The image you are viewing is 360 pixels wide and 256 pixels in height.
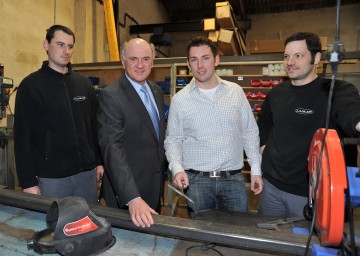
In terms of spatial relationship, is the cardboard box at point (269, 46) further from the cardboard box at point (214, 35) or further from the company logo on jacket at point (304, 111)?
the company logo on jacket at point (304, 111)

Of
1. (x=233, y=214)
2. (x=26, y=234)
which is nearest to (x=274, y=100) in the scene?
(x=233, y=214)

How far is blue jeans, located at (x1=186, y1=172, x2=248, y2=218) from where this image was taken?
5.36 feet

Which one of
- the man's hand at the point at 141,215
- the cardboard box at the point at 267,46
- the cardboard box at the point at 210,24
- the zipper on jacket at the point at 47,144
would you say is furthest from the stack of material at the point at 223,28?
the man's hand at the point at 141,215

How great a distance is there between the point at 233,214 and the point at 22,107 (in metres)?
1.41

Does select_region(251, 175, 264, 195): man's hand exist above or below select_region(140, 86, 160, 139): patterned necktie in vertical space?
below

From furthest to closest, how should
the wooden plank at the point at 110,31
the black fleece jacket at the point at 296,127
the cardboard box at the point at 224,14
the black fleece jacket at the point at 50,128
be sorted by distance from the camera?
the wooden plank at the point at 110,31, the cardboard box at the point at 224,14, the black fleece jacket at the point at 50,128, the black fleece jacket at the point at 296,127

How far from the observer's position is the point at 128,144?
59.4 inches

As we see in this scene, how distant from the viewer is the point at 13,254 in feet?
3.33

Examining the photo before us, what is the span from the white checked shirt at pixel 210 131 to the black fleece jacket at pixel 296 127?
6.1 inches

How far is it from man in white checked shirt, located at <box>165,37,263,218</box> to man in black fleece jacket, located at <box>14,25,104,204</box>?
0.66 metres

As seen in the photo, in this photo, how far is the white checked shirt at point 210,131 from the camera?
1623 millimetres

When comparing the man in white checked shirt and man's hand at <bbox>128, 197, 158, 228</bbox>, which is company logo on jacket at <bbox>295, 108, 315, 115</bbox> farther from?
man's hand at <bbox>128, 197, 158, 228</bbox>

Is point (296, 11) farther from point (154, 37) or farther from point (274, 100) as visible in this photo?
point (274, 100)

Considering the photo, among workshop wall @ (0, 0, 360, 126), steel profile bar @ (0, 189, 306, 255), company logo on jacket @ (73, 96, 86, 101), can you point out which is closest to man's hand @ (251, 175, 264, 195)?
steel profile bar @ (0, 189, 306, 255)
